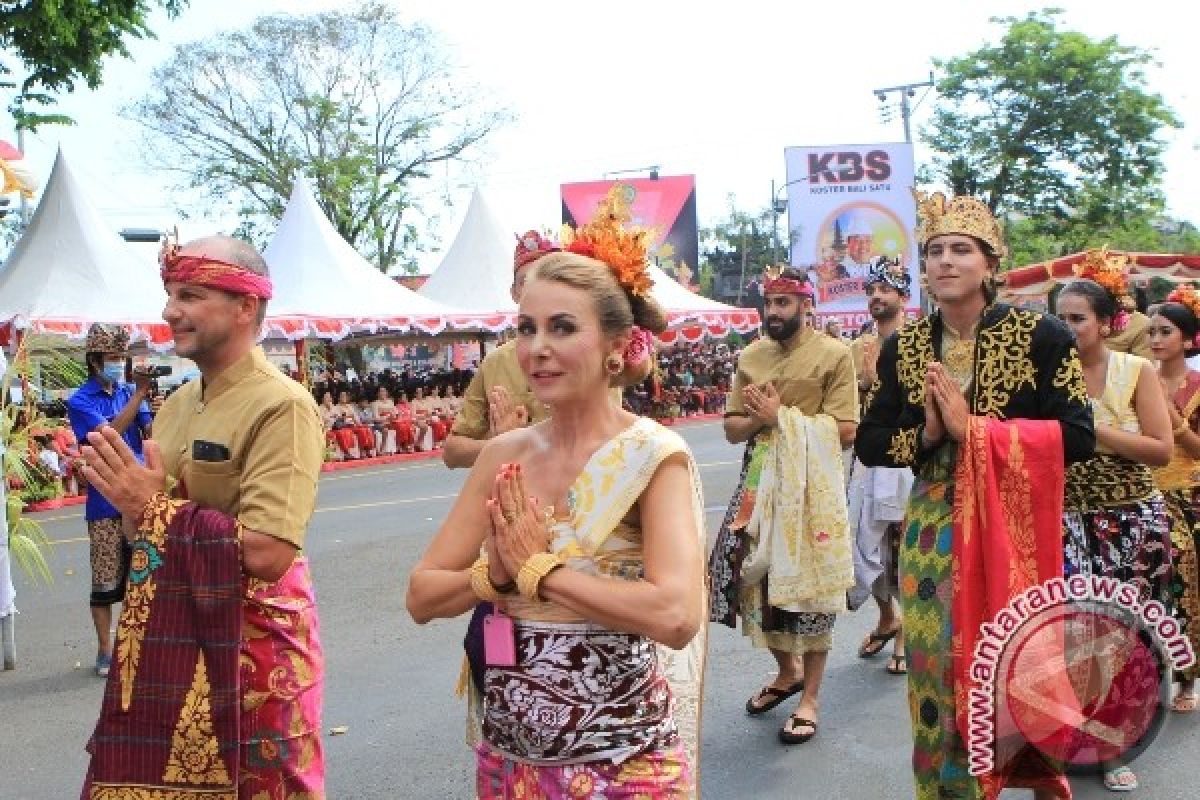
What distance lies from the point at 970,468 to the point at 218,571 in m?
2.28

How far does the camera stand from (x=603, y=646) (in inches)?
97.7

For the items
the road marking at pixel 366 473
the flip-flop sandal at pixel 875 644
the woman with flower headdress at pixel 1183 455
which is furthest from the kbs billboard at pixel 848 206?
the woman with flower headdress at pixel 1183 455

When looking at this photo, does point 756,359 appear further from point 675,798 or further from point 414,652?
point 675,798

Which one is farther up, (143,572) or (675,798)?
(143,572)

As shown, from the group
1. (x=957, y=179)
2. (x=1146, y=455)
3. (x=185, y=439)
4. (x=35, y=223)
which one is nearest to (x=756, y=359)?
(x=1146, y=455)

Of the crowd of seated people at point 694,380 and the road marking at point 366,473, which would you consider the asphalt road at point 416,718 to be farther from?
the crowd of seated people at point 694,380

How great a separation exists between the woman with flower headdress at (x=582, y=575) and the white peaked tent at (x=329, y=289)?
698 inches

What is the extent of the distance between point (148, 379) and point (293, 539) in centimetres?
246

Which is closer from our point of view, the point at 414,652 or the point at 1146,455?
the point at 1146,455

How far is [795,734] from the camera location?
214 inches

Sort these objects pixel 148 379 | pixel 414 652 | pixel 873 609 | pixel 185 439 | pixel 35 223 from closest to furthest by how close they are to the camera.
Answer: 1. pixel 185 439
2. pixel 148 379
3. pixel 414 652
4. pixel 873 609
5. pixel 35 223

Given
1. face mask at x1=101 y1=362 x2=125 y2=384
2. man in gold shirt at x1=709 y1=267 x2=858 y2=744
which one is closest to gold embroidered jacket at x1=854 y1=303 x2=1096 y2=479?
man in gold shirt at x1=709 y1=267 x2=858 y2=744

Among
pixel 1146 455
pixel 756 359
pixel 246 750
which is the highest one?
pixel 756 359

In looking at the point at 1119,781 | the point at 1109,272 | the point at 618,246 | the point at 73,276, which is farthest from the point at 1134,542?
the point at 73,276
